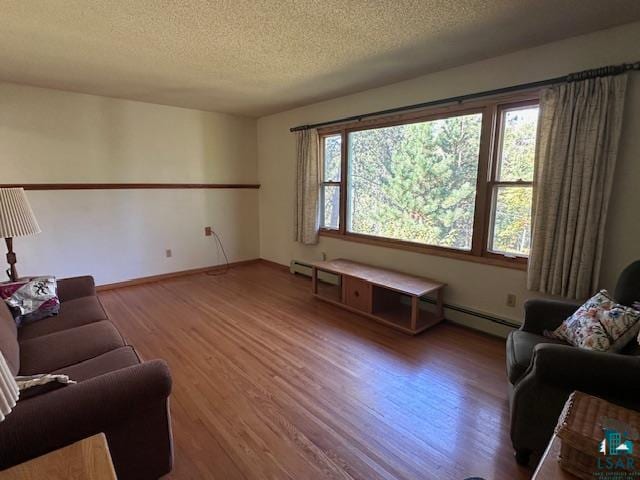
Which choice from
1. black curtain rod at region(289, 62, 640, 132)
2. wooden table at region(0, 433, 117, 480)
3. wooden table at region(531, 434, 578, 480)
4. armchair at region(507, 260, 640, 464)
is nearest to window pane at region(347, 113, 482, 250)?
black curtain rod at region(289, 62, 640, 132)

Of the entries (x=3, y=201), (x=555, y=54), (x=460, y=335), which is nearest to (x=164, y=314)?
(x=3, y=201)

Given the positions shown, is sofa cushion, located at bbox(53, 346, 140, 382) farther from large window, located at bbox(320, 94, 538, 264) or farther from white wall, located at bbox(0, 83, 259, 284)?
white wall, located at bbox(0, 83, 259, 284)

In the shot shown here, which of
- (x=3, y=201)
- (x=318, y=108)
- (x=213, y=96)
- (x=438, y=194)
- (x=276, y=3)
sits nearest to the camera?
(x=276, y=3)

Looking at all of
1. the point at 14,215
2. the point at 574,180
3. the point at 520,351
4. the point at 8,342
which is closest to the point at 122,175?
the point at 14,215

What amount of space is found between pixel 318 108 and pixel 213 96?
128cm

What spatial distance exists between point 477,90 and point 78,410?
328 centimetres

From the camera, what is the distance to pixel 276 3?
190 centimetres

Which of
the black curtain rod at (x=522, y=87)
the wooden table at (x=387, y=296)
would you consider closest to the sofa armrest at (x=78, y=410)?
the wooden table at (x=387, y=296)

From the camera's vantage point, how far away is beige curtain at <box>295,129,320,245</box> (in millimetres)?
4250

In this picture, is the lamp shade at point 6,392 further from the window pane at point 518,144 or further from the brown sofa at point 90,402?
the window pane at point 518,144

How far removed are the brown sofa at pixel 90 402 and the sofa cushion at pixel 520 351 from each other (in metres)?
1.65

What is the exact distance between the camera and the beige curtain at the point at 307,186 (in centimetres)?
425

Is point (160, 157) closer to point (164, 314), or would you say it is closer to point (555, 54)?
point (164, 314)

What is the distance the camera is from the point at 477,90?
2785 millimetres
